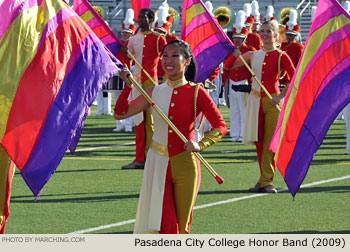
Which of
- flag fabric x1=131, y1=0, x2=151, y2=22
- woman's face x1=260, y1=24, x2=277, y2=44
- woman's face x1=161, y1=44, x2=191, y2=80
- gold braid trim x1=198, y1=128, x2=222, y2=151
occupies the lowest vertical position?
flag fabric x1=131, y1=0, x2=151, y2=22

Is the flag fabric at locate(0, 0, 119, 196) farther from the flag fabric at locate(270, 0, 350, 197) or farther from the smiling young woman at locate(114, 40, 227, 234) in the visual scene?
the flag fabric at locate(270, 0, 350, 197)

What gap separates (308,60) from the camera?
8.12m

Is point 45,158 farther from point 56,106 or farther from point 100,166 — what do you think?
point 100,166

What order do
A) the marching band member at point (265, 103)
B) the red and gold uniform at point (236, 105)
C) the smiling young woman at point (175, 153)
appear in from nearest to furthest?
the smiling young woman at point (175, 153) < the marching band member at point (265, 103) < the red and gold uniform at point (236, 105)

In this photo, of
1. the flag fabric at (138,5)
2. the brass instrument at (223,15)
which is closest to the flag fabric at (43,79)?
the flag fabric at (138,5)

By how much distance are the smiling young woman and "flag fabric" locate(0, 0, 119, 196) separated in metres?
0.39

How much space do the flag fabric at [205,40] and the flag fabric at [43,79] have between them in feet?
10.8

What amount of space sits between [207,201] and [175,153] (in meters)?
3.12

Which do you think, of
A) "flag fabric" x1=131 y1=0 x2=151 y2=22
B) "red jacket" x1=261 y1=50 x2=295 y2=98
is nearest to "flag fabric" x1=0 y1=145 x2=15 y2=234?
"red jacket" x1=261 y1=50 x2=295 y2=98

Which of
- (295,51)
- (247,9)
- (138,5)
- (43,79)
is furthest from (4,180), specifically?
(247,9)

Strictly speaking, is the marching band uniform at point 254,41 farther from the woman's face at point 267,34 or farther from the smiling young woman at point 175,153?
the smiling young woman at point 175,153

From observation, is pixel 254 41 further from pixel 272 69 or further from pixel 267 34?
pixel 267 34

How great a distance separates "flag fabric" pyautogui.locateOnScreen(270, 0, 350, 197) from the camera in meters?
7.80

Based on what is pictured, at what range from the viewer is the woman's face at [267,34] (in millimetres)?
10375
